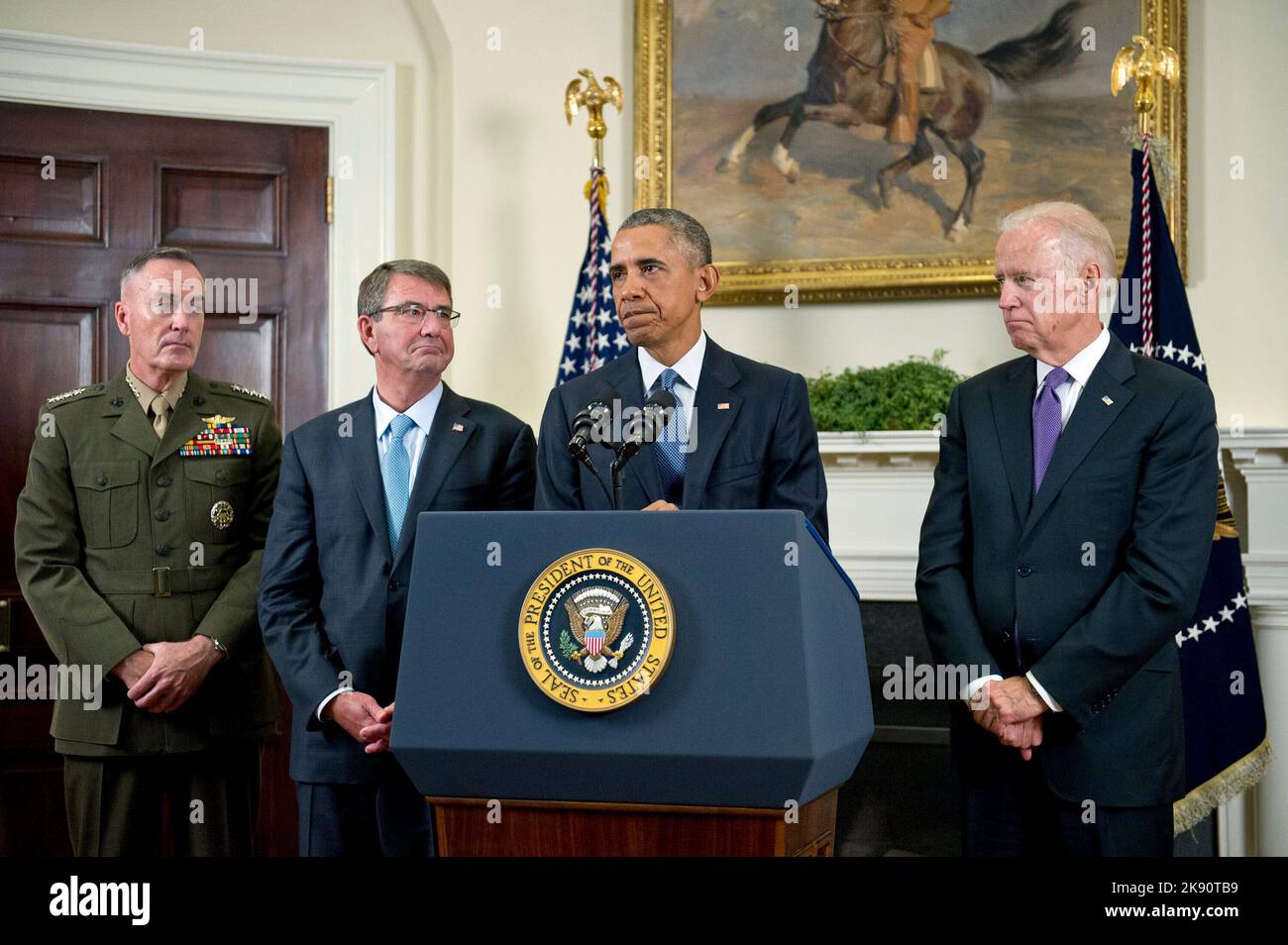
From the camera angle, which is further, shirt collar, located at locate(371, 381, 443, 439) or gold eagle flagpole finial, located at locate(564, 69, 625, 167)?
gold eagle flagpole finial, located at locate(564, 69, 625, 167)

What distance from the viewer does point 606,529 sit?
1.72 metres

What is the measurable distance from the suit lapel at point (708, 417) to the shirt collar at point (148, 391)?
4.32 ft

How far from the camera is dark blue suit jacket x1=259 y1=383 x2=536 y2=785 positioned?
8.12 ft

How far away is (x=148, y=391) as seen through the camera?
9.91 ft

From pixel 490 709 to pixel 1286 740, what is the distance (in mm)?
2920

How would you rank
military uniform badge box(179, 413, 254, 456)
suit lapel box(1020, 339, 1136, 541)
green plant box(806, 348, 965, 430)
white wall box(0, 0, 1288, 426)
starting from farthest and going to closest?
white wall box(0, 0, 1288, 426) → green plant box(806, 348, 965, 430) → military uniform badge box(179, 413, 254, 456) → suit lapel box(1020, 339, 1136, 541)

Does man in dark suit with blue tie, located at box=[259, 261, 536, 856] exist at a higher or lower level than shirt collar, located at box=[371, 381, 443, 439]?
lower

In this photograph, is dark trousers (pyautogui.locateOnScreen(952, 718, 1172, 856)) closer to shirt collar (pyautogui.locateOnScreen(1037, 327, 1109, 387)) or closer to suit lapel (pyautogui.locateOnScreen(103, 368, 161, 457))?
shirt collar (pyautogui.locateOnScreen(1037, 327, 1109, 387))

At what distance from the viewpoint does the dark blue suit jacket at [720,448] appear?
2369mm

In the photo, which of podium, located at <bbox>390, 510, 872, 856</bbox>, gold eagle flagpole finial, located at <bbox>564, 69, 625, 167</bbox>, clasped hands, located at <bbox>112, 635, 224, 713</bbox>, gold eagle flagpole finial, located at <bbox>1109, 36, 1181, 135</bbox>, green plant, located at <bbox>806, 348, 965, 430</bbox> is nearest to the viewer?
podium, located at <bbox>390, 510, 872, 856</bbox>

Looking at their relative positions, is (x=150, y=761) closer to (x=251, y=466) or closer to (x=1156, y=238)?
(x=251, y=466)

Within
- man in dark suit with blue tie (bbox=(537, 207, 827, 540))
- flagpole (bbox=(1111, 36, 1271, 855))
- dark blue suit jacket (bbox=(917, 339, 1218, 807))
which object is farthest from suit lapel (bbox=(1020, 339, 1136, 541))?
flagpole (bbox=(1111, 36, 1271, 855))

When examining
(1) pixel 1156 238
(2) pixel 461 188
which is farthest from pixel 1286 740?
(2) pixel 461 188

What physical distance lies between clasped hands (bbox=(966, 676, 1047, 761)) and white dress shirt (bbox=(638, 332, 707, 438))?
0.76 m
